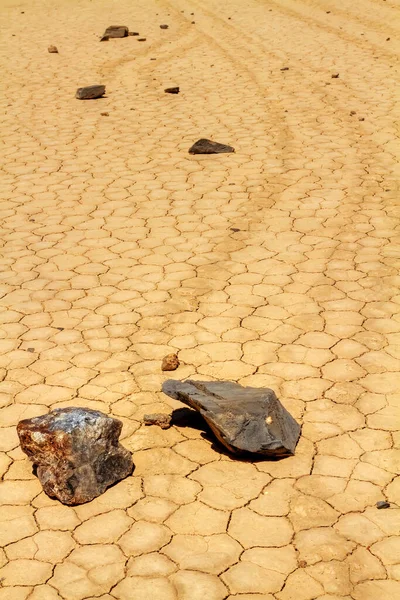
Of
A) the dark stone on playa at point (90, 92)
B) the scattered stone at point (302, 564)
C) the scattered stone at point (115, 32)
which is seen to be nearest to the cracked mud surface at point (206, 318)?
the scattered stone at point (302, 564)

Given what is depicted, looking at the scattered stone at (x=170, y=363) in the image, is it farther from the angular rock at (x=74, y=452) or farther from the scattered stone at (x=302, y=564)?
the scattered stone at (x=302, y=564)

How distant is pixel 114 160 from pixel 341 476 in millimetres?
4460

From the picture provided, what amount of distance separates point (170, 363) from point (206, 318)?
0.57 meters

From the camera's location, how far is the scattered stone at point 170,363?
3.83m

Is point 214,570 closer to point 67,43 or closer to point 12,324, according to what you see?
point 12,324

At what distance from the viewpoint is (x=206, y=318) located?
4.35 meters

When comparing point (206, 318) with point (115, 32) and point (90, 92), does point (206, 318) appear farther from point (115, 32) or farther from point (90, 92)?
point (115, 32)

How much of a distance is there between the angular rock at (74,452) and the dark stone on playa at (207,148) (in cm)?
431

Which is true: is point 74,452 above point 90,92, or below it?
above

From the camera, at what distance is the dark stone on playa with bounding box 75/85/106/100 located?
A: 9.12 metres

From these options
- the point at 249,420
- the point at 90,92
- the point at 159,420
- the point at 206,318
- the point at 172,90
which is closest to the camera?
the point at 249,420

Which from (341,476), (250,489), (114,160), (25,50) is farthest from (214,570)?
(25,50)

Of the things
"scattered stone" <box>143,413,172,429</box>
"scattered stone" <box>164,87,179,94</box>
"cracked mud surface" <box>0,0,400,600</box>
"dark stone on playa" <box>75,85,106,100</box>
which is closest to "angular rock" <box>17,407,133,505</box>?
Answer: "cracked mud surface" <box>0,0,400,600</box>

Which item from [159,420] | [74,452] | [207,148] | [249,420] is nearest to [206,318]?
[159,420]
